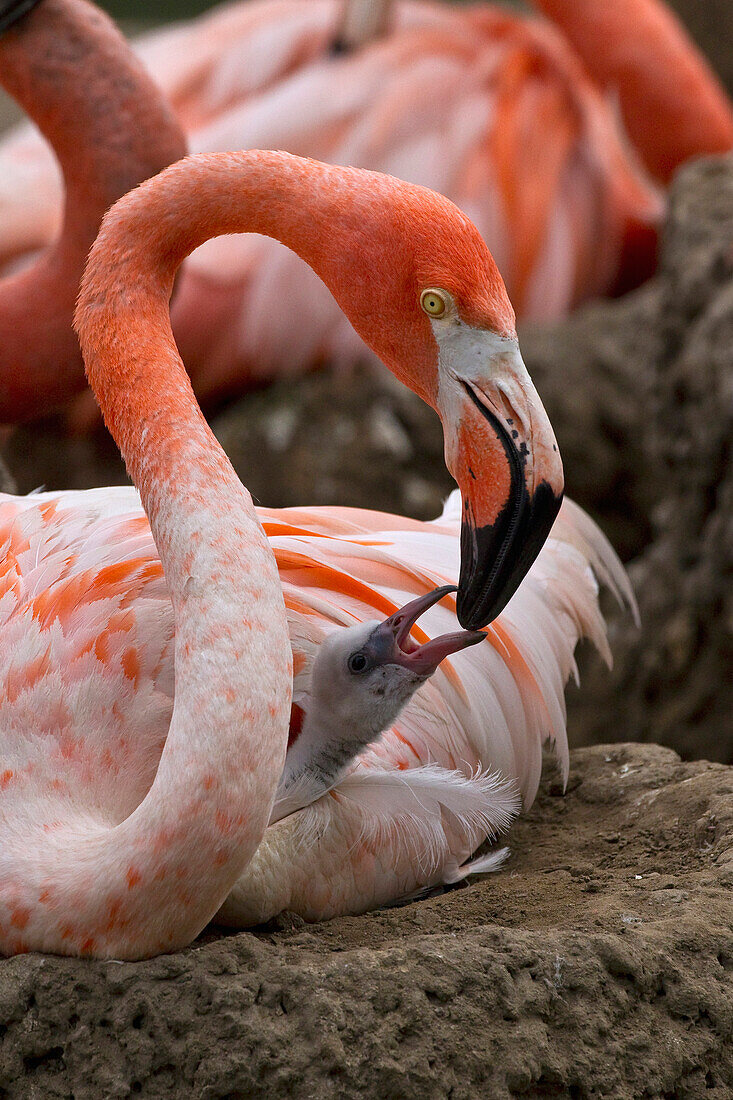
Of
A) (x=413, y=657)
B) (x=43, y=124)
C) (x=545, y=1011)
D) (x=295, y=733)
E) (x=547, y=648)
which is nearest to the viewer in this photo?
(x=545, y=1011)

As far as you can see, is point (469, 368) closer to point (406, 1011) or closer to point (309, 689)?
point (309, 689)

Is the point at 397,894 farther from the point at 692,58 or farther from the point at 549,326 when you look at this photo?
the point at 692,58

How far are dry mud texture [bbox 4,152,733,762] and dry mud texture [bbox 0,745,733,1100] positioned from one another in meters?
1.94

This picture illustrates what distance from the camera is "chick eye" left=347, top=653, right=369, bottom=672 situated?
1.94m

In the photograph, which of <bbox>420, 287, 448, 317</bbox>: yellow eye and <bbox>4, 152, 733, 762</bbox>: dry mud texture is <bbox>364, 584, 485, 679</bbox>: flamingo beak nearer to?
<bbox>420, 287, 448, 317</bbox>: yellow eye

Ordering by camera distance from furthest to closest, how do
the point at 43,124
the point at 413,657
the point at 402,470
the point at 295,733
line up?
the point at 402,470 → the point at 43,124 → the point at 295,733 → the point at 413,657

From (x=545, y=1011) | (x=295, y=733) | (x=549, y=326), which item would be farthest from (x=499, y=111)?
(x=545, y=1011)

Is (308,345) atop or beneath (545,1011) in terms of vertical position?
atop

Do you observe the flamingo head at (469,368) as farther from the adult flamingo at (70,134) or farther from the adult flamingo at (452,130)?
the adult flamingo at (452,130)

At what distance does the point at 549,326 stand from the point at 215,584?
4.02 m

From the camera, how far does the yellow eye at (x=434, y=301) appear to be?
1.91 meters

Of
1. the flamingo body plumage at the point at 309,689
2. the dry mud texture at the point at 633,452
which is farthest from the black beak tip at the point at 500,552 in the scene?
the dry mud texture at the point at 633,452

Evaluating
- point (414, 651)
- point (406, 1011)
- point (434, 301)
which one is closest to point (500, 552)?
point (414, 651)

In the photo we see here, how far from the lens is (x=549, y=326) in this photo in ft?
18.3
